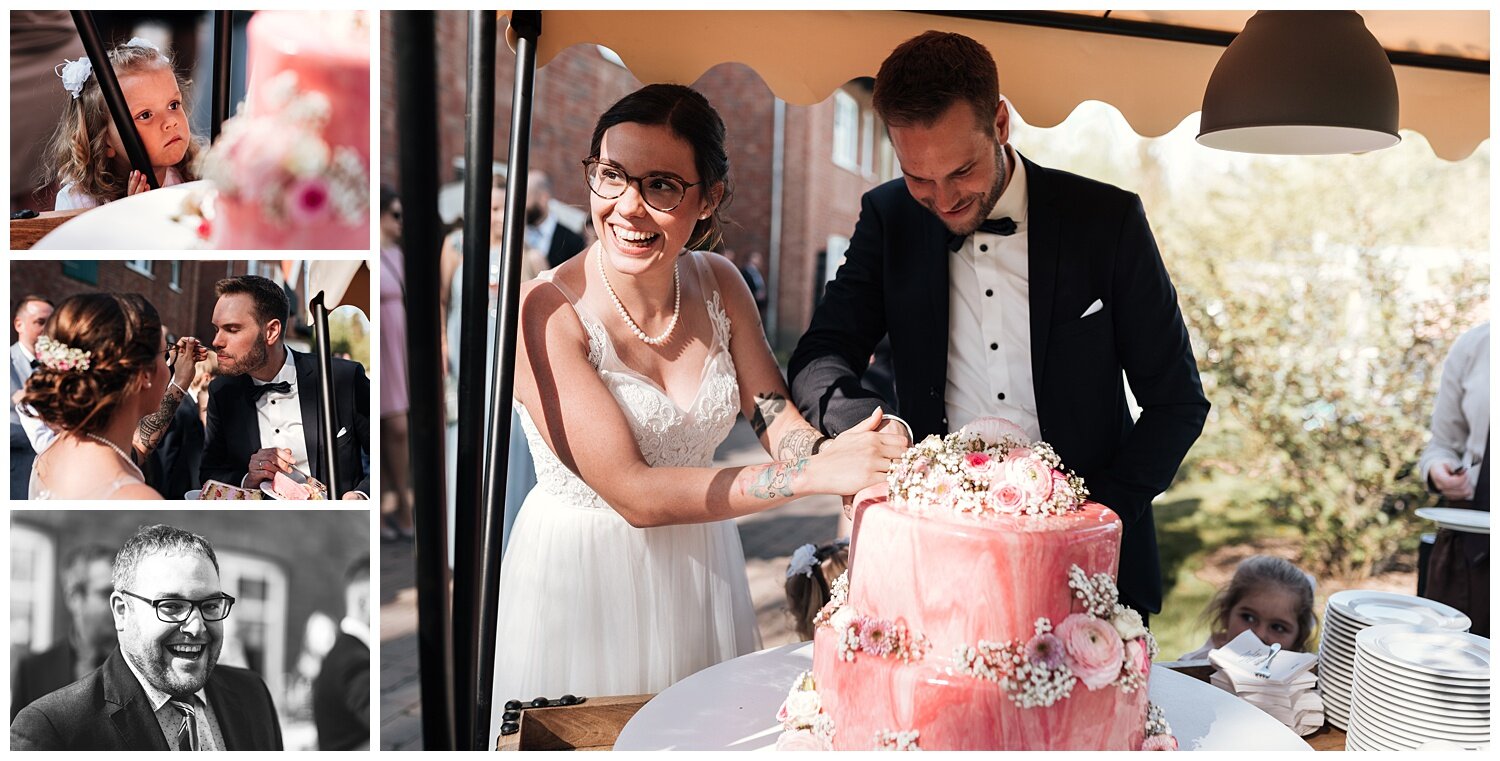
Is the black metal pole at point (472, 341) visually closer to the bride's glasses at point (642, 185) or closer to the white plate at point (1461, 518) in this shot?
the bride's glasses at point (642, 185)

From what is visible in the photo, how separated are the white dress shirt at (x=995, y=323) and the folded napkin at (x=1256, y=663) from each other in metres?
0.71

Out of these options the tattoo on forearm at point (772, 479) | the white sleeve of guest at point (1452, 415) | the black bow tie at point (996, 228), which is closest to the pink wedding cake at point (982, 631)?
the tattoo on forearm at point (772, 479)

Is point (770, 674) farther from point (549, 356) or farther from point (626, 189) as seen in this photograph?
point (626, 189)

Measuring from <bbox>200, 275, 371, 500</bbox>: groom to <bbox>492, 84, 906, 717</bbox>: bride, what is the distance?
1.62 ft

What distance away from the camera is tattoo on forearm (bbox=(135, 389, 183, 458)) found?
2020mm

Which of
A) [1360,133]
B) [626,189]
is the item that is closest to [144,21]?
[626,189]

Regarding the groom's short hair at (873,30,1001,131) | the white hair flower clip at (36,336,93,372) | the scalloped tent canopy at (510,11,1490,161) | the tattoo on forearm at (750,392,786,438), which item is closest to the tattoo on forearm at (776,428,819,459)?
the tattoo on forearm at (750,392,786,438)

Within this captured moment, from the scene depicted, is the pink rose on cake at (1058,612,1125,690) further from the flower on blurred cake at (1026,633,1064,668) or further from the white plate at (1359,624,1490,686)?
the white plate at (1359,624,1490,686)

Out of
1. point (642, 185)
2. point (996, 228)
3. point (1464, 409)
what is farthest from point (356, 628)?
point (1464, 409)

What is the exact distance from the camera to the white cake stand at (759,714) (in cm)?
184

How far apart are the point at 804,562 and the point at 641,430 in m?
1.10

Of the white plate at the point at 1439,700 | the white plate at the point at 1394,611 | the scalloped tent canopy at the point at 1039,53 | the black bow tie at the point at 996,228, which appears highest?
the scalloped tent canopy at the point at 1039,53

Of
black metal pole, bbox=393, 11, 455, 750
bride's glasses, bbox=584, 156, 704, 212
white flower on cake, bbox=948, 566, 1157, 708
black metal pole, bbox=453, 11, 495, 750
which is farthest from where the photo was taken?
bride's glasses, bbox=584, 156, 704, 212

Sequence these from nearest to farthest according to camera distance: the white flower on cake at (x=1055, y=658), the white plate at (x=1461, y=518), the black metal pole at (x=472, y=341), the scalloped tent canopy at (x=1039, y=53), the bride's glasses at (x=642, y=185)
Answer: the black metal pole at (x=472, y=341)
the white flower on cake at (x=1055, y=658)
the bride's glasses at (x=642, y=185)
the white plate at (x=1461, y=518)
the scalloped tent canopy at (x=1039, y=53)
